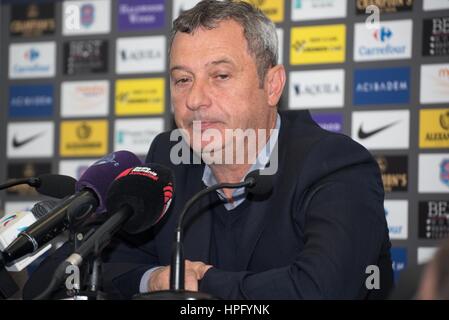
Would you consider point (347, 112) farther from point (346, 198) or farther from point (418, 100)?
point (346, 198)

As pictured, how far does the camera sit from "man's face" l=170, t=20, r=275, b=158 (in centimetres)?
238

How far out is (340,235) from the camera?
199 cm

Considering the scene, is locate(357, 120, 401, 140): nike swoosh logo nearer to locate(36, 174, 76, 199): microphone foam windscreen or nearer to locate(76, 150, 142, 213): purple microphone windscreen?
locate(76, 150, 142, 213): purple microphone windscreen

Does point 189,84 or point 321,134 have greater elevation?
point 189,84

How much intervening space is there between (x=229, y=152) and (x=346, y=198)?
21.2 inches

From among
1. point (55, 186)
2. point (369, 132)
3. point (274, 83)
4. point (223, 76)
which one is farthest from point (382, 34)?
point (55, 186)

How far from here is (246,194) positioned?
2.47 m

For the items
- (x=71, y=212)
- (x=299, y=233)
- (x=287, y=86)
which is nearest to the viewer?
(x=71, y=212)

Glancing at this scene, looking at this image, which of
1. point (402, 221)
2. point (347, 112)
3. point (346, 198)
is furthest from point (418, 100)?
point (346, 198)

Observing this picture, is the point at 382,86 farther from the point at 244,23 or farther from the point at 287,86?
the point at 244,23

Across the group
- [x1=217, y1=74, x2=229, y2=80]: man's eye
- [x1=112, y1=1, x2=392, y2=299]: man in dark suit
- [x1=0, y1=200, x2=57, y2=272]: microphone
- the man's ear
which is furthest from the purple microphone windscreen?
the man's ear

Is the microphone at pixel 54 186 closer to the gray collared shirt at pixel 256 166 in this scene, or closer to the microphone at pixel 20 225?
→ the microphone at pixel 20 225

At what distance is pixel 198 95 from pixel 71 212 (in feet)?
2.60

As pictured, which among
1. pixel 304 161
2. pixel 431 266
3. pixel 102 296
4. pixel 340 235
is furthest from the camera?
pixel 304 161
